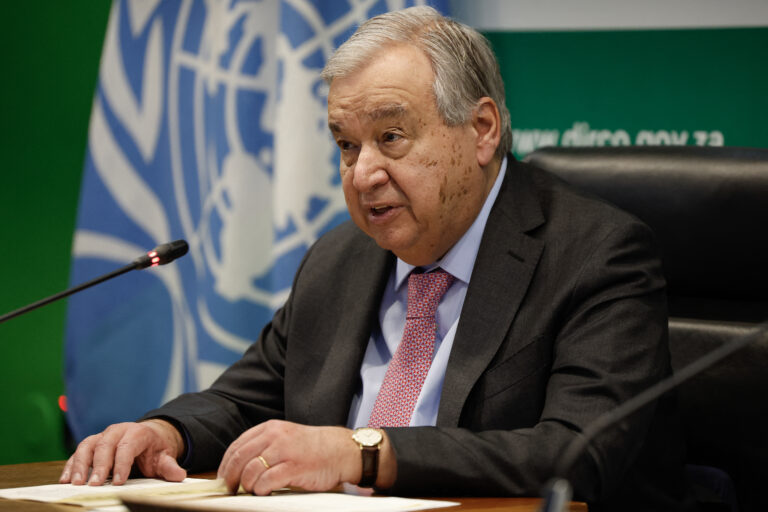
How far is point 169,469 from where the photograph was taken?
156 cm

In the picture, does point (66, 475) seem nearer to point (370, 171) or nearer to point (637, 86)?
point (370, 171)

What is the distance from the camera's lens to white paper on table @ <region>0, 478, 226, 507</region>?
1306mm

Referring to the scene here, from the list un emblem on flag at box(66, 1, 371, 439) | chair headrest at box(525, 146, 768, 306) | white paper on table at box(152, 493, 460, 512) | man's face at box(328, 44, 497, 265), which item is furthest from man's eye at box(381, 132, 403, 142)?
un emblem on flag at box(66, 1, 371, 439)

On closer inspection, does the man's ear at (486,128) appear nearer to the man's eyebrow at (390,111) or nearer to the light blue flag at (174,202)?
the man's eyebrow at (390,111)

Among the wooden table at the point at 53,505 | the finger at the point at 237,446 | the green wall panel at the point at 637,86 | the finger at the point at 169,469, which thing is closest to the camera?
the wooden table at the point at 53,505

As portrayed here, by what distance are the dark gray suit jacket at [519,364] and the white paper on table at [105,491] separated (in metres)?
0.23

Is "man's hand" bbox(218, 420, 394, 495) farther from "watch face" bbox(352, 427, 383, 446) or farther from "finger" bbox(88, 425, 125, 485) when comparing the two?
"finger" bbox(88, 425, 125, 485)

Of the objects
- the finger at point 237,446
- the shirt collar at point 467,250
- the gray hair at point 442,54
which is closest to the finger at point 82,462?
the finger at point 237,446

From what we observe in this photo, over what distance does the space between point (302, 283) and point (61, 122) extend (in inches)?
65.7

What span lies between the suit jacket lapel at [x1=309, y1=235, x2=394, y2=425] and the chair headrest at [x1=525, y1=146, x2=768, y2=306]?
0.47m

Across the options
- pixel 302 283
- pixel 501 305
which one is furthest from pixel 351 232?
pixel 501 305

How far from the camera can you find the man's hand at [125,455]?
151cm

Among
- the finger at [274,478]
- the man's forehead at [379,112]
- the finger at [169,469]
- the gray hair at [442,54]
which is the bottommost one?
the finger at [169,469]

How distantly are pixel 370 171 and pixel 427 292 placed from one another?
27cm
